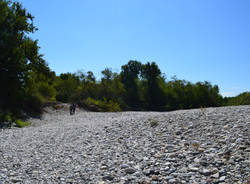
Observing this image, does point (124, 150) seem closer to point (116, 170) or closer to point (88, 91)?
point (116, 170)

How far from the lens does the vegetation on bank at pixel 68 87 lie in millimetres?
21859

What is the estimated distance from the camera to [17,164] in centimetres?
644

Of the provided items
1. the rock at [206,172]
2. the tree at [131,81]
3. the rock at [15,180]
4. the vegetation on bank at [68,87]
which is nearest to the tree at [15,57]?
the vegetation on bank at [68,87]

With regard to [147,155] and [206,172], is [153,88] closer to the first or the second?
[147,155]

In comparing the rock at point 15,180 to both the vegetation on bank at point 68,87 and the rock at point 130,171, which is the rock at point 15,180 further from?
the vegetation on bank at point 68,87

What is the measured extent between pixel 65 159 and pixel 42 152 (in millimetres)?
1558

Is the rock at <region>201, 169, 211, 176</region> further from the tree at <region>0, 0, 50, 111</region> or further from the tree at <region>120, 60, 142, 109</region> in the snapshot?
the tree at <region>120, 60, 142, 109</region>

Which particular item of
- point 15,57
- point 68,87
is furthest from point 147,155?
point 68,87

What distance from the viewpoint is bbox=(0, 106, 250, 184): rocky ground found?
482cm

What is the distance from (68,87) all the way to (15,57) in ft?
73.9

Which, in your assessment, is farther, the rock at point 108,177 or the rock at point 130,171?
the rock at point 130,171

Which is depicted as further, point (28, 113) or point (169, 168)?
point (28, 113)

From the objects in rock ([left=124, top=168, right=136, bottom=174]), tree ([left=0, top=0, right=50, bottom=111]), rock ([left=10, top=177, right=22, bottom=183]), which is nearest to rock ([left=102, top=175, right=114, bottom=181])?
rock ([left=124, top=168, right=136, bottom=174])

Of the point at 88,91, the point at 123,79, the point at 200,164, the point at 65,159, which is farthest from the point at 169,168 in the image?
the point at 123,79
